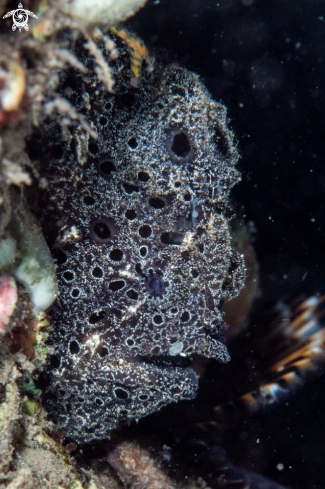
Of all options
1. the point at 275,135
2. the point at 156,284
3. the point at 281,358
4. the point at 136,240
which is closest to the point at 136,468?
the point at 156,284

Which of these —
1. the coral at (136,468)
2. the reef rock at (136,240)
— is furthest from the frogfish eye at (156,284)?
the coral at (136,468)

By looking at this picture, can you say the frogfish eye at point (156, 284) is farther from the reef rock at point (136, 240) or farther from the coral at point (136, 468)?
the coral at point (136, 468)

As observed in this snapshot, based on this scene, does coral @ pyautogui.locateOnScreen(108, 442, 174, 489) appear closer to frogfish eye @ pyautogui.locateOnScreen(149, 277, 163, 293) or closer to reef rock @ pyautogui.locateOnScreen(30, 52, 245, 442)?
→ reef rock @ pyautogui.locateOnScreen(30, 52, 245, 442)

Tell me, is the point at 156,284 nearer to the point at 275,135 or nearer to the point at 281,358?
the point at 281,358

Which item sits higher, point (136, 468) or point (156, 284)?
point (156, 284)

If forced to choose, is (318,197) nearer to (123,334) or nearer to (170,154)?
(170,154)

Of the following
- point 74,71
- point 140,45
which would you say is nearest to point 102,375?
point 74,71
